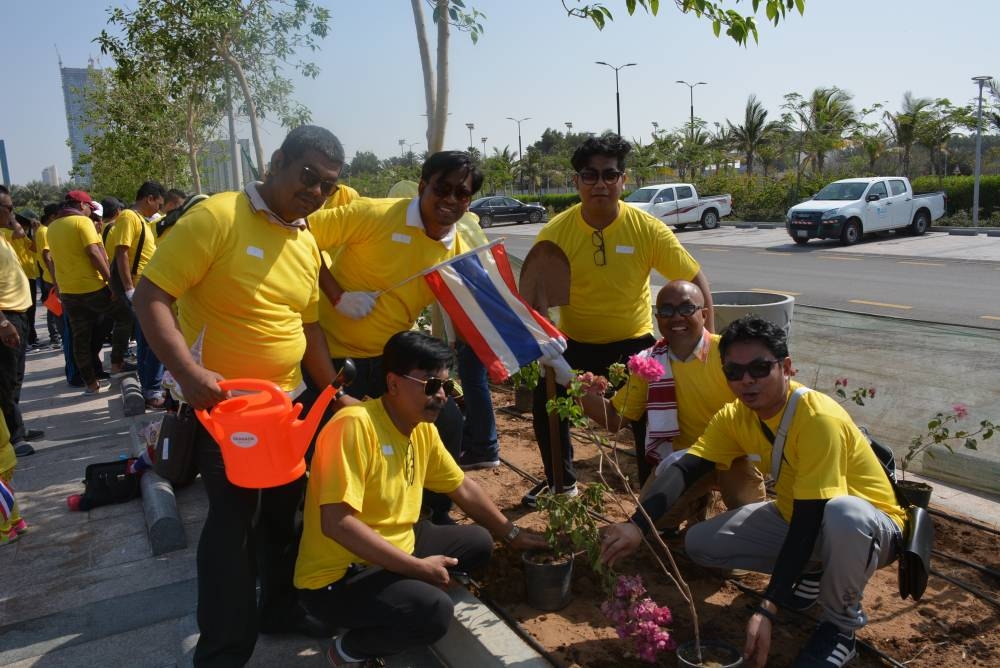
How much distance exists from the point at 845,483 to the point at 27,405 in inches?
305

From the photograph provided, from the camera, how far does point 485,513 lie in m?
3.29

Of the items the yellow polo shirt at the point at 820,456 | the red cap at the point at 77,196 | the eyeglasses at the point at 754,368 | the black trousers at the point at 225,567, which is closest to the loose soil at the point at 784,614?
the yellow polo shirt at the point at 820,456

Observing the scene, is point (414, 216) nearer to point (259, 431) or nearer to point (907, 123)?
point (259, 431)

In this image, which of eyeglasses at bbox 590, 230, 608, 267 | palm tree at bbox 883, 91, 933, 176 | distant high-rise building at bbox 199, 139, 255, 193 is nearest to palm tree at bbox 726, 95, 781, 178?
palm tree at bbox 883, 91, 933, 176

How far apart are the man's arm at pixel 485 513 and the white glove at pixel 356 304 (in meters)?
0.88

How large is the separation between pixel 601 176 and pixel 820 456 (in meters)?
1.73

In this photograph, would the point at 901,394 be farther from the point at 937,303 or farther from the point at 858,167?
the point at 858,167

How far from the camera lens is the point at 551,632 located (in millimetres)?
3162

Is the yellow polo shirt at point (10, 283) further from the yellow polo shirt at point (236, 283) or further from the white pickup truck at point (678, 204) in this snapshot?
the white pickup truck at point (678, 204)

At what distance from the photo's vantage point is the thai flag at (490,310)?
368 centimetres

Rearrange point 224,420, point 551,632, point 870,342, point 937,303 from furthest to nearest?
point 937,303 → point 870,342 → point 551,632 → point 224,420

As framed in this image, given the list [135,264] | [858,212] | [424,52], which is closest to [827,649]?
[424,52]

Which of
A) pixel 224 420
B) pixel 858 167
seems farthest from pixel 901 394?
pixel 858 167

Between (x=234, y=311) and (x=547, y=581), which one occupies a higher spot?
(x=234, y=311)
